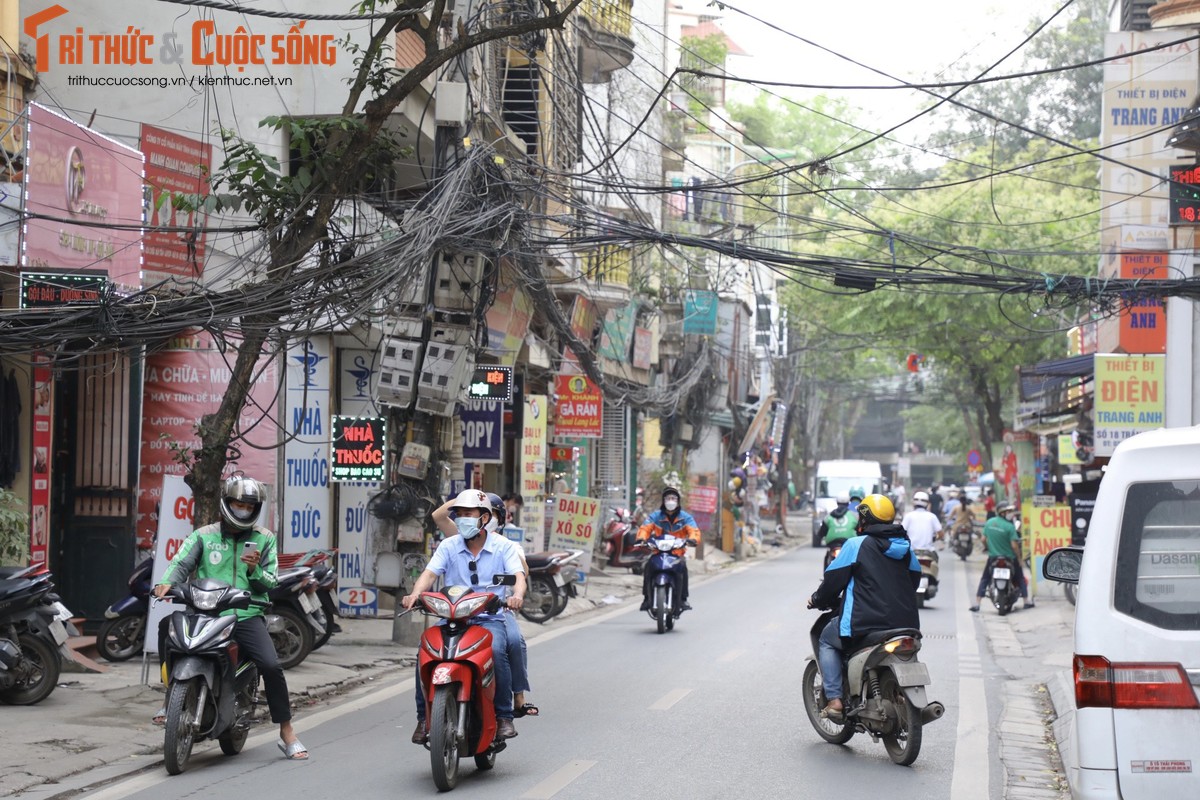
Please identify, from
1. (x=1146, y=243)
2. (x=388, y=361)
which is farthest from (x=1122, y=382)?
(x=388, y=361)

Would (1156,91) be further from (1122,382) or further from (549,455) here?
(549,455)

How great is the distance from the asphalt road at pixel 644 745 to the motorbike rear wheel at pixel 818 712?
9 cm

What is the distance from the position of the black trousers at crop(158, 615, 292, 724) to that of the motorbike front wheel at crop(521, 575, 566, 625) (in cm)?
904

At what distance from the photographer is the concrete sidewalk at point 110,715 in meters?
8.10

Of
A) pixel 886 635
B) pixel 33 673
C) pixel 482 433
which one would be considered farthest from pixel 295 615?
pixel 482 433

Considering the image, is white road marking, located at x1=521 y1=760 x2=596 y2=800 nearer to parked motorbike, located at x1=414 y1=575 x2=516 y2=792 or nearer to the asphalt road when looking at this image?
the asphalt road

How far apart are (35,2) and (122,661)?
802cm

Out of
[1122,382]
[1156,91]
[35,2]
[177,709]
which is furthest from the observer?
[1156,91]

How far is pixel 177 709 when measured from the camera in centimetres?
777

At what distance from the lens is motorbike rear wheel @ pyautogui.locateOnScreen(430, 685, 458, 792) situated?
7.38m

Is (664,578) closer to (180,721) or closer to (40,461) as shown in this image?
(40,461)

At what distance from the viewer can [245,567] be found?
334 inches

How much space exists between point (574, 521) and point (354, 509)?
4575mm

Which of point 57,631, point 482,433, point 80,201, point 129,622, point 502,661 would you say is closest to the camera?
point 502,661
